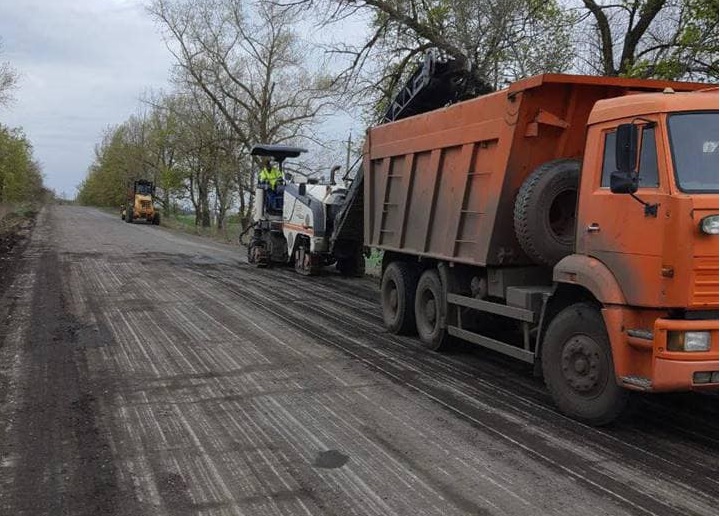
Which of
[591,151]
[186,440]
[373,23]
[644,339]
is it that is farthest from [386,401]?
[373,23]

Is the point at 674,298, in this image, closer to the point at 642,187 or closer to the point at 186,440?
the point at 642,187

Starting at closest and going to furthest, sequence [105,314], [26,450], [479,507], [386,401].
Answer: [479,507]
[26,450]
[386,401]
[105,314]

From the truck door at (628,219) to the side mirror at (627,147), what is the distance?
0.51 ft

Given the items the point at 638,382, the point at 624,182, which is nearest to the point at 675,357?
the point at 638,382

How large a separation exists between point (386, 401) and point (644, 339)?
2306 mm

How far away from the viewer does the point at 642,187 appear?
15.9ft

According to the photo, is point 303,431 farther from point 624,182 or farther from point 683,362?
point 624,182

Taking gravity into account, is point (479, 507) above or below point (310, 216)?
below

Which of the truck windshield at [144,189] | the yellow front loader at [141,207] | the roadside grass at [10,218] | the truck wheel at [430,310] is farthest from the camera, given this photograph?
the truck windshield at [144,189]

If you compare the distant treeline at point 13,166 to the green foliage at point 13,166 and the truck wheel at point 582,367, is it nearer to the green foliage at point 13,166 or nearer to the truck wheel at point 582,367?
the green foliage at point 13,166

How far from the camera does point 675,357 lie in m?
4.61

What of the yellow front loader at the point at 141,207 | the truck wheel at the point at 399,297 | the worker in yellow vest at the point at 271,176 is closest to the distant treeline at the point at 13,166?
the yellow front loader at the point at 141,207

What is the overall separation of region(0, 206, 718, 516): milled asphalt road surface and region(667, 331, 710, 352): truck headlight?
79cm

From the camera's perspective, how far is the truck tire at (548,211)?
619cm
